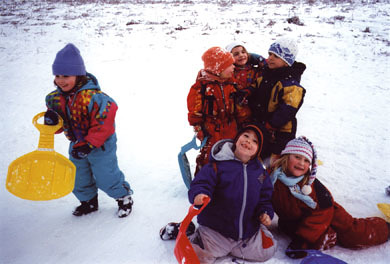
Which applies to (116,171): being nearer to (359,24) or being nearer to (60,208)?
(60,208)

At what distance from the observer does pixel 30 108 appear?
536 cm

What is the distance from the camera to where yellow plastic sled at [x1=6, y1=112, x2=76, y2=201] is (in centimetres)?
197

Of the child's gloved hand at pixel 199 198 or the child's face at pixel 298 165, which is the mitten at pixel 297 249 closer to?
the child's face at pixel 298 165

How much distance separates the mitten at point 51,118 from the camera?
2.03 m

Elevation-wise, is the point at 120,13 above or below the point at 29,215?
above

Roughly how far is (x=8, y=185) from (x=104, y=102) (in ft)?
3.26

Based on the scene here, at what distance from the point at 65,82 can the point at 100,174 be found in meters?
0.93

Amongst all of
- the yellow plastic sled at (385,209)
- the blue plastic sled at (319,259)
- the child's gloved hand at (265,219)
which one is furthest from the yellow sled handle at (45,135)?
the yellow plastic sled at (385,209)

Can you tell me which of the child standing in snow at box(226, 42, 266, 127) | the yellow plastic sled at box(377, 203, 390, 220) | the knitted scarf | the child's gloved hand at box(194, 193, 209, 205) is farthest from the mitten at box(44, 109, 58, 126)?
the yellow plastic sled at box(377, 203, 390, 220)

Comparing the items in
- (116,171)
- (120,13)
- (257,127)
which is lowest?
(116,171)

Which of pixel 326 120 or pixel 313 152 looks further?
pixel 326 120

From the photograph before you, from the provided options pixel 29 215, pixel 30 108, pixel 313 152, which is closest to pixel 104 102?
pixel 29 215

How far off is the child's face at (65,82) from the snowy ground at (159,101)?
4.52 ft

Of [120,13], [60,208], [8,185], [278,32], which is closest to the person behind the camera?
[8,185]
